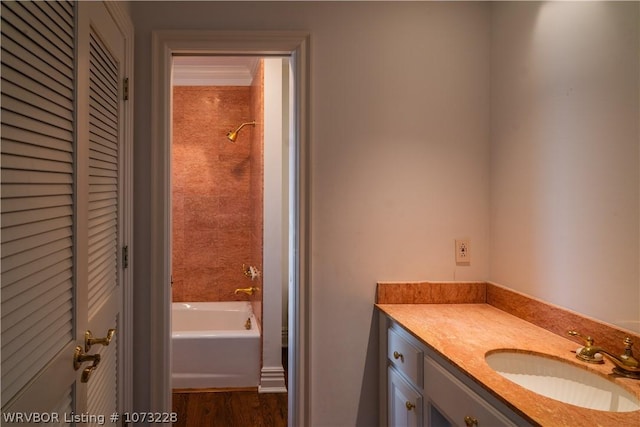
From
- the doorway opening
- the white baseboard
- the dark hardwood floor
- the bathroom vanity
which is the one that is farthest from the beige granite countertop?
the doorway opening

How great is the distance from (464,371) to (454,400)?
6.5 inches

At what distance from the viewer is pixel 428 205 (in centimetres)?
215

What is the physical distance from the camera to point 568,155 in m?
1.64

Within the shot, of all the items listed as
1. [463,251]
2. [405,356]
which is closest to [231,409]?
[405,356]

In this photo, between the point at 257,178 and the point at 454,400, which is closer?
the point at 454,400

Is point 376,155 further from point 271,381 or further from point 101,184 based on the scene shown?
point 271,381

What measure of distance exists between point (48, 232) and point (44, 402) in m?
0.39

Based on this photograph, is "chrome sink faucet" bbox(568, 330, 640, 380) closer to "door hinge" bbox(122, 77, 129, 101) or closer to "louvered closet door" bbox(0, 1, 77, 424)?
"louvered closet door" bbox(0, 1, 77, 424)

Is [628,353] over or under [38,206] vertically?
under

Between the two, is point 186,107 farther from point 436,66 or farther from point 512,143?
point 512,143

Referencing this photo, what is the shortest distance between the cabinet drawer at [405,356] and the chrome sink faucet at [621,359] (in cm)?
53

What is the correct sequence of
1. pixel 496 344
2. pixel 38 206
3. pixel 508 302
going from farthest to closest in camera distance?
pixel 508 302 → pixel 496 344 → pixel 38 206

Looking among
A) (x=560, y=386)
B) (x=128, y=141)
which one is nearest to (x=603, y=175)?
(x=560, y=386)

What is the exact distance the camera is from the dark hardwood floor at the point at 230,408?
265cm
